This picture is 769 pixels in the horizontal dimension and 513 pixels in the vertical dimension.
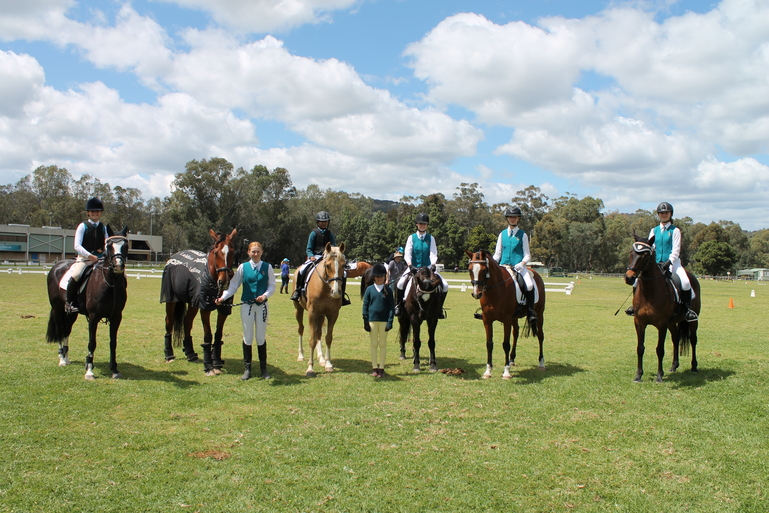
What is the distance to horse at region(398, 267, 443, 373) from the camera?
8.84m

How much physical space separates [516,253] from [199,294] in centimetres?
603

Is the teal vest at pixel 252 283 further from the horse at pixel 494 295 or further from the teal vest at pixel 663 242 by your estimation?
the teal vest at pixel 663 242

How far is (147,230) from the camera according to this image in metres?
113

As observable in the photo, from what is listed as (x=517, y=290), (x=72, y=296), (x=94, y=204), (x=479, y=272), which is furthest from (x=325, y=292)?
(x=94, y=204)

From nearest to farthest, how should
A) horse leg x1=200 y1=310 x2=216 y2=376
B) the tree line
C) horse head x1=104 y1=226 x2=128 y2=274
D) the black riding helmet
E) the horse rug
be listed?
horse head x1=104 y1=226 x2=128 y2=274 < horse leg x1=200 y1=310 x2=216 y2=376 < the black riding helmet < the horse rug < the tree line

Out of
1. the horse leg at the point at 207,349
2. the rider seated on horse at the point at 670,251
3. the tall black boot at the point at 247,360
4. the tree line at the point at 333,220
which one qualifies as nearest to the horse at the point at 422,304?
the tall black boot at the point at 247,360

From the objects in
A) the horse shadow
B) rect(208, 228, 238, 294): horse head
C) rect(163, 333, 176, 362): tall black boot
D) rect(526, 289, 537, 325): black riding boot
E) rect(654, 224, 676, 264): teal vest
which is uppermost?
rect(654, 224, 676, 264): teal vest

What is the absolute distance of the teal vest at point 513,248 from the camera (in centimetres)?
933

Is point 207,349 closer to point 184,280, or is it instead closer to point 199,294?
point 199,294

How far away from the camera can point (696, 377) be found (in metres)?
8.60

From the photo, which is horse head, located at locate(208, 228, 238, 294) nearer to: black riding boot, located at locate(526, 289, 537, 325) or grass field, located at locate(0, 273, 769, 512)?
grass field, located at locate(0, 273, 769, 512)

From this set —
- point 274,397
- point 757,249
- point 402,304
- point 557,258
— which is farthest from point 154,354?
point 757,249

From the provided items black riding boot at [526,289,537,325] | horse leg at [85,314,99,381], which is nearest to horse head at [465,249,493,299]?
black riding boot at [526,289,537,325]

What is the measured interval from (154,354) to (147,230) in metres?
115
